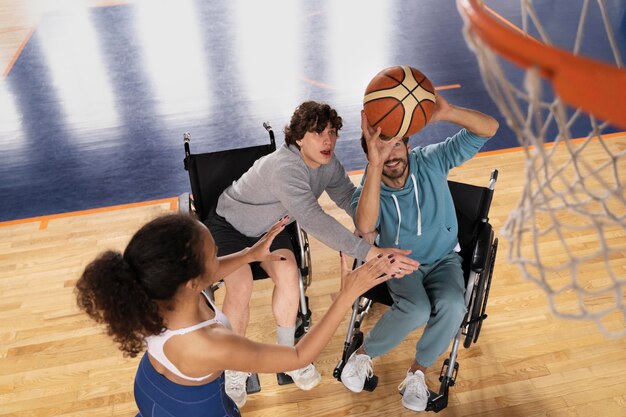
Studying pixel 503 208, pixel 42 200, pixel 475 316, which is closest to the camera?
pixel 475 316

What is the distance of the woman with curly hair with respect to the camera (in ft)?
5.97

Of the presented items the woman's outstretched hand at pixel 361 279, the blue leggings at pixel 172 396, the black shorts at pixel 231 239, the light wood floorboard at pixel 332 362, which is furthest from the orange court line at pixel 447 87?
the blue leggings at pixel 172 396

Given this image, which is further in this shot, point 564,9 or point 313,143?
point 564,9

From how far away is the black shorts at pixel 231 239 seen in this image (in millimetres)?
3025

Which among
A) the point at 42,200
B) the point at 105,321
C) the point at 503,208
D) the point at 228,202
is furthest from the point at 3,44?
the point at 105,321

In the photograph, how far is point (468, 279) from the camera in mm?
2869

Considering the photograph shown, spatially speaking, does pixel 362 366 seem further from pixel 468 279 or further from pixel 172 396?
pixel 172 396

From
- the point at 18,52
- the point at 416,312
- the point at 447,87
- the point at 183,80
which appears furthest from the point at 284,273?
the point at 18,52

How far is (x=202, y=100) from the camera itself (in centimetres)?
572

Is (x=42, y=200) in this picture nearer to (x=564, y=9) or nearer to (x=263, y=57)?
(x=263, y=57)

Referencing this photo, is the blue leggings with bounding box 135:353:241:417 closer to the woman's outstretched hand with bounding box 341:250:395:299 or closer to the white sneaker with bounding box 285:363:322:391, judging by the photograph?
the woman's outstretched hand with bounding box 341:250:395:299

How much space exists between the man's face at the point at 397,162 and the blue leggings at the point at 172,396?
115 cm

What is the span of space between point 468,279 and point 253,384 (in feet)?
3.59

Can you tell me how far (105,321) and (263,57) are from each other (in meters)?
4.95
